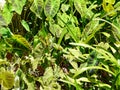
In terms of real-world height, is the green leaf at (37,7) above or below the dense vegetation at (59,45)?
above

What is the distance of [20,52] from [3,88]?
9.9 inches

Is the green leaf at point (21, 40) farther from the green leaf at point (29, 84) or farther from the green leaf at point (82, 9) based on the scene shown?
the green leaf at point (82, 9)

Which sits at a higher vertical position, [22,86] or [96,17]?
[96,17]

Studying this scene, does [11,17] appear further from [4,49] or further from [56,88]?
[56,88]

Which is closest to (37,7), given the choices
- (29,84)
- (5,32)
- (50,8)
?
(50,8)

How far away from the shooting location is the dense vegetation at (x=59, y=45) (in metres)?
1.50

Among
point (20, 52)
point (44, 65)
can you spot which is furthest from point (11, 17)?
point (44, 65)

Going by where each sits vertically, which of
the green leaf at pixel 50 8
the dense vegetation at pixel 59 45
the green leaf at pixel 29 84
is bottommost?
the green leaf at pixel 29 84

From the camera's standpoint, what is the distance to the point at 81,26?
6.00 feet

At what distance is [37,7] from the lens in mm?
1722

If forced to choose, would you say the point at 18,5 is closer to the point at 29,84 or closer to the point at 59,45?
the point at 59,45

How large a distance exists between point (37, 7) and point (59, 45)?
8.2 inches

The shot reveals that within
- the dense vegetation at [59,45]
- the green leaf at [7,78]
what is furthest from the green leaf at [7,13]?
the green leaf at [7,78]

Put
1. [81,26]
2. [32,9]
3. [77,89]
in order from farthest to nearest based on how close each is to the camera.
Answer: [81,26], [32,9], [77,89]
